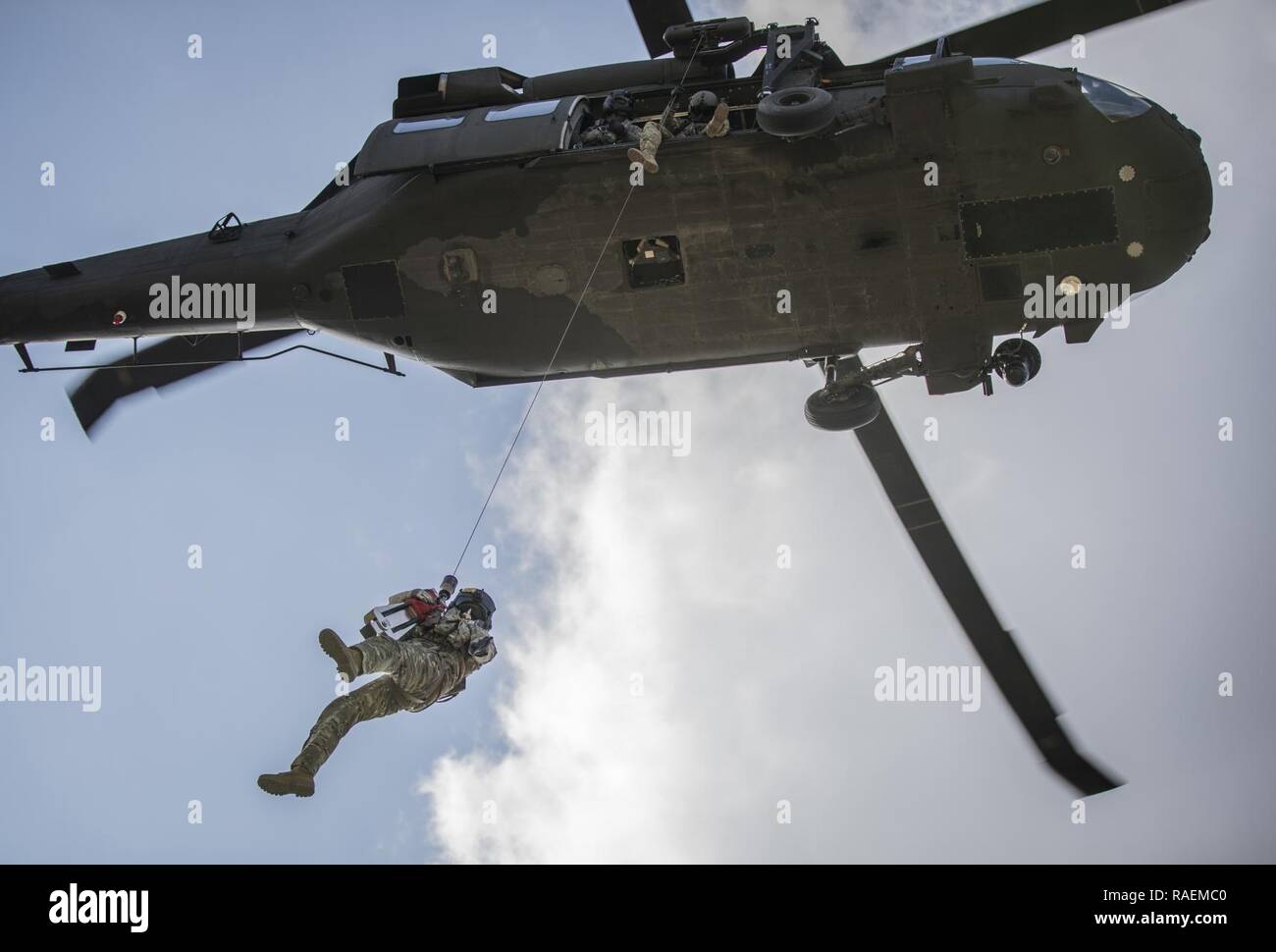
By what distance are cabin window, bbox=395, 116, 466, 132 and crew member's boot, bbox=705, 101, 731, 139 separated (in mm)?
2561

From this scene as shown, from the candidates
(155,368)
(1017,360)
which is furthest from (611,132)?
(155,368)

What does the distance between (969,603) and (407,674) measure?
19.1 ft

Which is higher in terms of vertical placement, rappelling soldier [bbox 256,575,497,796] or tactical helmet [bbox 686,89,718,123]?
tactical helmet [bbox 686,89,718,123]

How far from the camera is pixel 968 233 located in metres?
12.8

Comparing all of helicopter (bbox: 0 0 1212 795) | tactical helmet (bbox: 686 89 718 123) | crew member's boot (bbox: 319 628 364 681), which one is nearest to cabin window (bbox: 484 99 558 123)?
helicopter (bbox: 0 0 1212 795)

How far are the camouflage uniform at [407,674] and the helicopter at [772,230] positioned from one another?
2.93 meters

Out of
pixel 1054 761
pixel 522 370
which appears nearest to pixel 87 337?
pixel 522 370

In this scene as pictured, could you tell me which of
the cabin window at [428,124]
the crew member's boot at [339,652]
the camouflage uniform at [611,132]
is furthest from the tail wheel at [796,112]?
the crew member's boot at [339,652]

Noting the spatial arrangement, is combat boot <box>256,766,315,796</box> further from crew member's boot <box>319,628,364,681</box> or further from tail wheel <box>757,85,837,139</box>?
tail wheel <box>757,85,837,139</box>

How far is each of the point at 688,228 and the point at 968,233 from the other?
261 cm

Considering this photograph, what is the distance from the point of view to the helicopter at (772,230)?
12.6 metres

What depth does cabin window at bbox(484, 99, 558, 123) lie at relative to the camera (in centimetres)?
1338

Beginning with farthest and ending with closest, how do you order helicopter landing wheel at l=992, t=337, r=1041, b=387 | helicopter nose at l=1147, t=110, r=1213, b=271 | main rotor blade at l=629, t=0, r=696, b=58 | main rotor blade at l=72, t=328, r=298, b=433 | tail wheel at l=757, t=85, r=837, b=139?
1. main rotor blade at l=72, t=328, r=298, b=433
2. main rotor blade at l=629, t=0, r=696, b=58
3. helicopter landing wheel at l=992, t=337, r=1041, b=387
4. helicopter nose at l=1147, t=110, r=1213, b=271
5. tail wheel at l=757, t=85, r=837, b=139

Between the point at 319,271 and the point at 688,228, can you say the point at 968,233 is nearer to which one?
the point at 688,228
